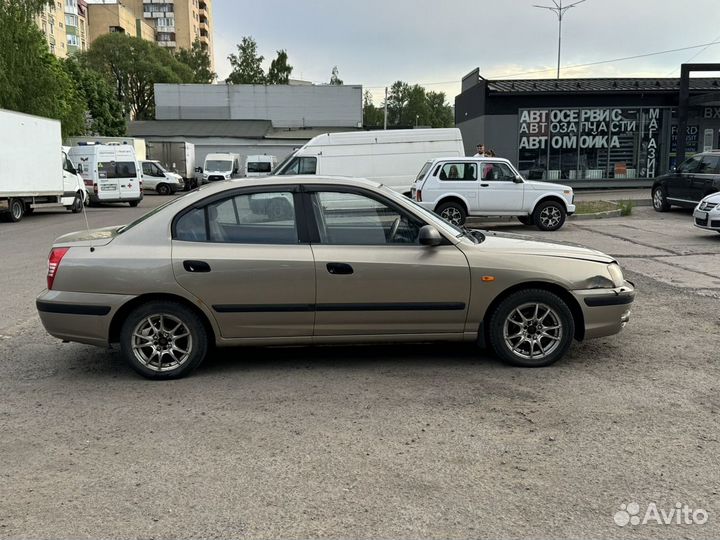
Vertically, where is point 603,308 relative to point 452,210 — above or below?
below

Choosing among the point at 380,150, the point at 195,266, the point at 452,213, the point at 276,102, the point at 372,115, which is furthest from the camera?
the point at 372,115

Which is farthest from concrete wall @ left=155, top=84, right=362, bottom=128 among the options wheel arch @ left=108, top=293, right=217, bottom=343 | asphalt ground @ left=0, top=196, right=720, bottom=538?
wheel arch @ left=108, top=293, right=217, bottom=343

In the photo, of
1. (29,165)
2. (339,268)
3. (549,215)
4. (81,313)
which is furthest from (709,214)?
(29,165)

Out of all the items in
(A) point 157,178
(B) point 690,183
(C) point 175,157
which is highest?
(C) point 175,157

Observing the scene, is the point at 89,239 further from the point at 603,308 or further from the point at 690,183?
the point at 690,183

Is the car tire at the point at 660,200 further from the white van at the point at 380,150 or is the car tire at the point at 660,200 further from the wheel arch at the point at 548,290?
the wheel arch at the point at 548,290

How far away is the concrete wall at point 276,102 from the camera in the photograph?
5784cm

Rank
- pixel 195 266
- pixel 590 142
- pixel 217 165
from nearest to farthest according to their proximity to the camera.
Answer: pixel 195 266, pixel 590 142, pixel 217 165

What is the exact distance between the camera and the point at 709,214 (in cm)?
1285

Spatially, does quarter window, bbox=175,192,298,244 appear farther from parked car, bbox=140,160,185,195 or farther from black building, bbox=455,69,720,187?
parked car, bbox=140,160,185,195

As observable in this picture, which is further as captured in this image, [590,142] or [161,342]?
[590,142]

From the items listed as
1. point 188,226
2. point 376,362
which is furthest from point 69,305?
point 376,362

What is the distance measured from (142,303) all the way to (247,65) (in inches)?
3427

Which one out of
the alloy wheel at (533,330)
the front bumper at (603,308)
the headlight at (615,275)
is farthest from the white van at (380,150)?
the alloy wheel at (533,330)
